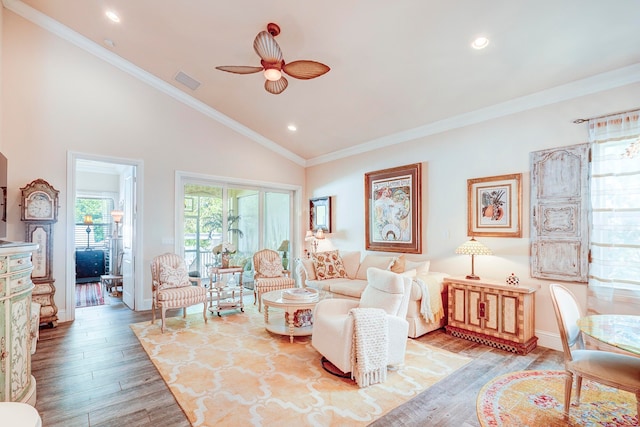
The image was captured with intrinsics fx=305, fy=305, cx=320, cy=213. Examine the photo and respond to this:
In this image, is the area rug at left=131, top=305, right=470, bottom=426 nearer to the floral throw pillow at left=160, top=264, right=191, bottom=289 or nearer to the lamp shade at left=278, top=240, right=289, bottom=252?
the floral throw pillow at left=160, top=264, right=191, bottom=289

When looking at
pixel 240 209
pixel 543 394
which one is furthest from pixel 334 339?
pixel 240 209

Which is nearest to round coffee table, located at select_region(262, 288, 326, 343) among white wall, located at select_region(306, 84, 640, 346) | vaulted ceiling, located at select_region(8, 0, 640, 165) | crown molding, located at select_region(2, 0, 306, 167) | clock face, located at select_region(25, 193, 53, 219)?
white wall, located at select_region(306, 84, 640, 346)

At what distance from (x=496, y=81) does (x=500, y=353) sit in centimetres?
318

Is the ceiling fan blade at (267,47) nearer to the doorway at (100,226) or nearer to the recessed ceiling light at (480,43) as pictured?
the recessed ceiling light at (480,43)

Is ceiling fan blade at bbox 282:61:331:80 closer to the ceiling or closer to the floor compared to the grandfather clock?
closer to the ceiling

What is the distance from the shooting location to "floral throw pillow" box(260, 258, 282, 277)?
17.9 ft

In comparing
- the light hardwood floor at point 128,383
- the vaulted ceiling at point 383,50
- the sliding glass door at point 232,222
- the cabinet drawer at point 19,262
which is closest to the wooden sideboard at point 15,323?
the cabinet drawer at point 19,262

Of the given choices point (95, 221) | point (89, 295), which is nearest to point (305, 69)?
point (89, 295)

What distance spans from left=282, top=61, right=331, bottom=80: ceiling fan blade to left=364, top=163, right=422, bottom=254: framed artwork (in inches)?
99.9

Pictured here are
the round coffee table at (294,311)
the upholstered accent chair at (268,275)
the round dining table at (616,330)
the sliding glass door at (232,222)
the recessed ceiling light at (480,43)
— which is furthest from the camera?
the sliding glass door at (232,222)

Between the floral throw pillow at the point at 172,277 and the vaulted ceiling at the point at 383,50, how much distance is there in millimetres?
3001

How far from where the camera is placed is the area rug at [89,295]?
5.67m

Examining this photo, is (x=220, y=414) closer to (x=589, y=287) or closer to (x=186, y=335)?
(x=186, y=335)

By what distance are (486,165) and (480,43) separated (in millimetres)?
1649
